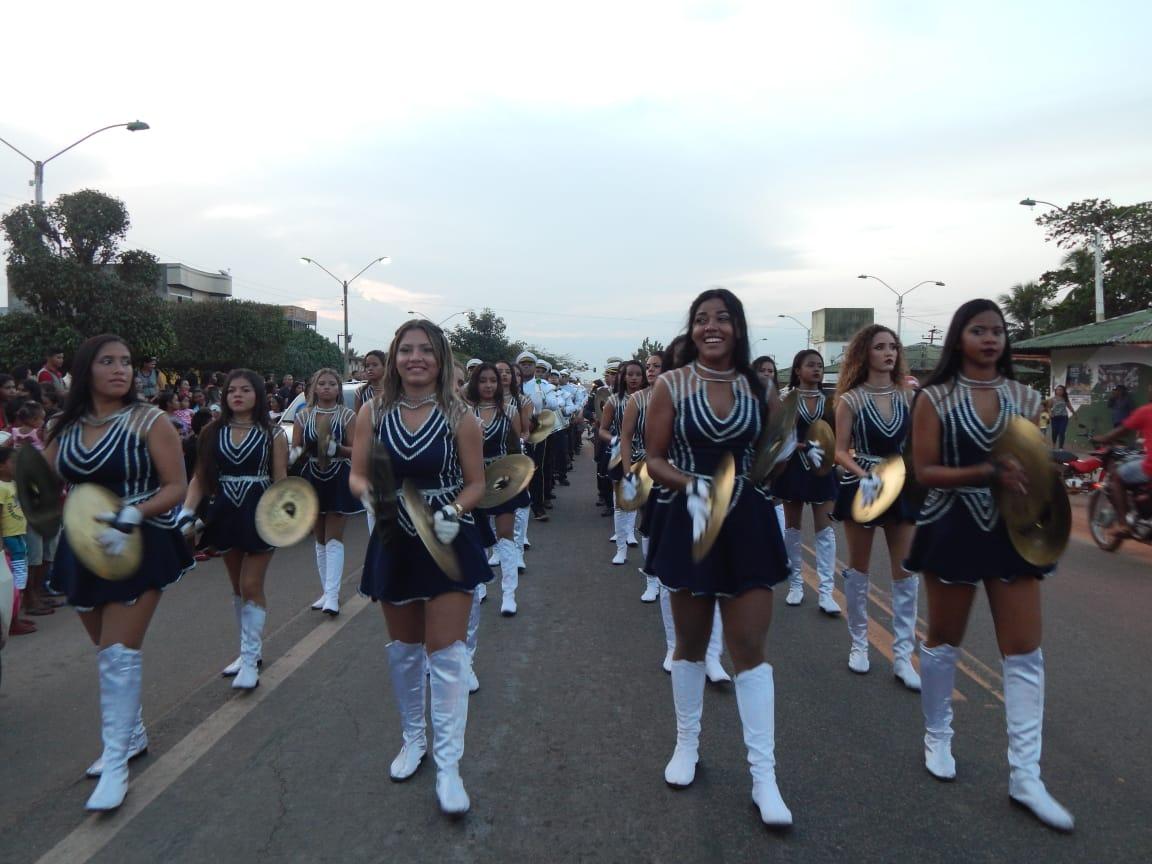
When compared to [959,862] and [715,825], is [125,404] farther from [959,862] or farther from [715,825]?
[959,862]

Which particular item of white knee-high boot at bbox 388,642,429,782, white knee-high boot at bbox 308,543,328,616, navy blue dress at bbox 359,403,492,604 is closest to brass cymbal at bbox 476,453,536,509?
navy blue dress at bbox 359,403,492,604

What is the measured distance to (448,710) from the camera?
3555 mm

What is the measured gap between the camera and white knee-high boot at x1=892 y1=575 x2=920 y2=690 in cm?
500

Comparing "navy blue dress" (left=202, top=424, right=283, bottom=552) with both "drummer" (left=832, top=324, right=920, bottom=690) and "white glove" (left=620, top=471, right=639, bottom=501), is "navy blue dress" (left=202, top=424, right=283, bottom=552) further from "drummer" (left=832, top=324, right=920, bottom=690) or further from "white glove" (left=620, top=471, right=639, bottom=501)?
"drummer" (left=832, top=324, right=920, bottom=690)

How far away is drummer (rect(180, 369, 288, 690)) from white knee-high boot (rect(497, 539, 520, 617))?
2.04 meters

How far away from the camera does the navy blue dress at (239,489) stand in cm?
508

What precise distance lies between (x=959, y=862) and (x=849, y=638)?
9.75 ft

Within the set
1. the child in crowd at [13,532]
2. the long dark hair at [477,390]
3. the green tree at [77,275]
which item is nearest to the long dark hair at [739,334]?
the long dark hair at [477,390]

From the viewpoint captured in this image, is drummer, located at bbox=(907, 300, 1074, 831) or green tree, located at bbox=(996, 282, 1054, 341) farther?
green tree, located at bbox=(996, 282, 1054, 341)

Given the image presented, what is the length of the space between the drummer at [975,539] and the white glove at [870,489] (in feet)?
2.45

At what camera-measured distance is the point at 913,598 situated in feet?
16.6

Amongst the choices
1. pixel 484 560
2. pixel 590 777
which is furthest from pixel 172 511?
pixel 590 777

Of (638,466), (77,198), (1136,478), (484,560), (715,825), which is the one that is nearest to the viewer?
(715,825)

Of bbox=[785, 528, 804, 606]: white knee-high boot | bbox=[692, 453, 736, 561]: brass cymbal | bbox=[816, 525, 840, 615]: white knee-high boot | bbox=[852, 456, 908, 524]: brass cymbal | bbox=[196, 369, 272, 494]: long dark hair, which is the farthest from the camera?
bbox=[785, 528, 804, 606]: white knee-high boot
